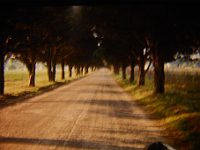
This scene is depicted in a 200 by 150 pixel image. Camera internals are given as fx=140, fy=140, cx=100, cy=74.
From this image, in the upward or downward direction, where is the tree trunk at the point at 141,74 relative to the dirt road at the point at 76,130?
upward

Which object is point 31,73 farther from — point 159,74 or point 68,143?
point 68,143

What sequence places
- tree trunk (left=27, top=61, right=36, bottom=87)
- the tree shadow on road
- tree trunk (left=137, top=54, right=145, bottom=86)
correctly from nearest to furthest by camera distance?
the tree shadow on road
tree trunk (left=137, top=54, right=145, bottom=86)
tree trunk (left=27, top=61, right=36, bottom=87)

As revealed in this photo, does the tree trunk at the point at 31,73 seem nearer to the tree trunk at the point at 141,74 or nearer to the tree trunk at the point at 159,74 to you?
the tree trunk at the point at 141,74

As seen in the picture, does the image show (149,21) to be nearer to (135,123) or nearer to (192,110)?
(192,110)

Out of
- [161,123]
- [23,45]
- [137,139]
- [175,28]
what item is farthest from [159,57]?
[23,45]

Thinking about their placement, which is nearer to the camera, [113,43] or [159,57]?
[159,57]

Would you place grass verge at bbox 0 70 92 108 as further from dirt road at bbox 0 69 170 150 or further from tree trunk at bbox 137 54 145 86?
tree trunk at bbox 137 54 145 86

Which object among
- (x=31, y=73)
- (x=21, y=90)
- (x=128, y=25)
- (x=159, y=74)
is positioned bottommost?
(x=21, y=90)

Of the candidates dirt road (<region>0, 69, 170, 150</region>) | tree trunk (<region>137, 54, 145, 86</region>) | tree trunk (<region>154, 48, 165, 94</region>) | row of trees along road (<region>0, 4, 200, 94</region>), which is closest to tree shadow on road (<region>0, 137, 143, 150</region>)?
dirt road (<region>0, 69, 170, 150</region>)

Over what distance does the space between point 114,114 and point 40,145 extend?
3.43 meters

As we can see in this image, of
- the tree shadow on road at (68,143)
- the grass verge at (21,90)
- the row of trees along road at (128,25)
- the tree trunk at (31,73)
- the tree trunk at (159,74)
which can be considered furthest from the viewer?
the tree trunk at (31,73)

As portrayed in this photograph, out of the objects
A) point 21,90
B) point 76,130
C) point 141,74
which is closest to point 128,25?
point 141,74

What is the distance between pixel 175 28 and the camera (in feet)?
27.5

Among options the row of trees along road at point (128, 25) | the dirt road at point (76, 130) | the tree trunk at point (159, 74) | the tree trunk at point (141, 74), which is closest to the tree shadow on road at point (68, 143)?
the dirt road at point (76, 130)
